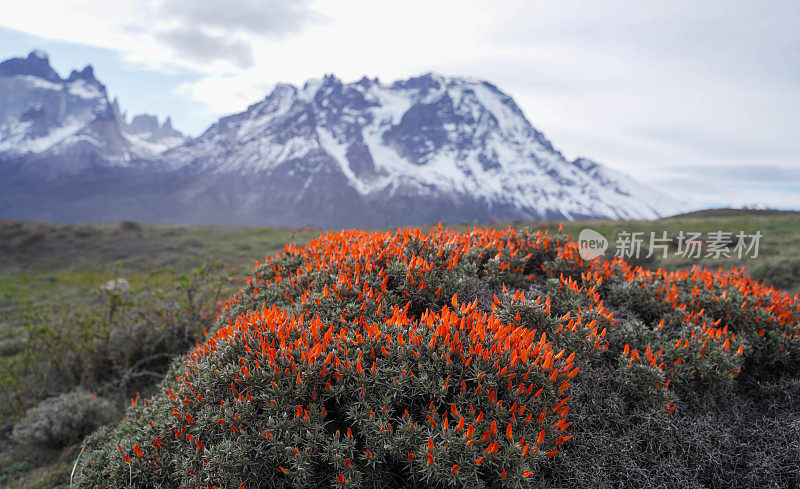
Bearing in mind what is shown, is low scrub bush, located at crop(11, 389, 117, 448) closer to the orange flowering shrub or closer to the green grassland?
the green grassland

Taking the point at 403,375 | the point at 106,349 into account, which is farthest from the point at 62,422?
the point at 403,375

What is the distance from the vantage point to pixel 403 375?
99.7 inches

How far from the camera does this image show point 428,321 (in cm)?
286

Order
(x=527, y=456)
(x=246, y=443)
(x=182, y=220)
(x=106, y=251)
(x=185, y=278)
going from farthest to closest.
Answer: (x=182, y=220)
(x=106, y=251)
(x=185, y=278)
(x=246, y=443)
(x=527, y=456)

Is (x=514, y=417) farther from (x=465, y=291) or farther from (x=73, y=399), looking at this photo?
(x=73, y=399)

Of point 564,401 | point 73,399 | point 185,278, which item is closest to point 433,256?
point 564,401

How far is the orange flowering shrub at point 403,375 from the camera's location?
2.38 meters

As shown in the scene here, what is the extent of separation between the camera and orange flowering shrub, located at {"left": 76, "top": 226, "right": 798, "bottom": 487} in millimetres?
2375

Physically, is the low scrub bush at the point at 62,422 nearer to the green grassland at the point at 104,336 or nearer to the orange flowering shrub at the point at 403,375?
the green grassland at the point at 104,336

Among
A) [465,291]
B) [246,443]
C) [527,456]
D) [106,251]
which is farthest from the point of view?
[106,251]

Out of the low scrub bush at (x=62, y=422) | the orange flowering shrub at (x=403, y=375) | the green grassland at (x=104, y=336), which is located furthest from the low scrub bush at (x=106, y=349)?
the orange flowering shrub at (x=403, y=375)

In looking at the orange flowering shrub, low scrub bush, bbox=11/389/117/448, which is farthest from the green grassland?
the orange flowering shrub

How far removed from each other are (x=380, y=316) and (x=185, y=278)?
3.91m

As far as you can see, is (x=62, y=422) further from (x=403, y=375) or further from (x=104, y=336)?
(x=403, y=375)
